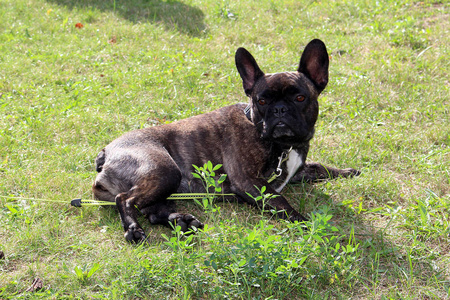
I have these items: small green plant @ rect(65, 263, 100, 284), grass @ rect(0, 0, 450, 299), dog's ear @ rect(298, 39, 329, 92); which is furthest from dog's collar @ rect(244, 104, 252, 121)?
small green plant @ rect(65, 263, 100, 284)

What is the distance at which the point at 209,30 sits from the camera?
27.4 feet

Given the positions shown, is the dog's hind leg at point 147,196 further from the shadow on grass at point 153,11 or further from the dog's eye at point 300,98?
the shadow on grass at point 153,11

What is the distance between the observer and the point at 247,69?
450cm

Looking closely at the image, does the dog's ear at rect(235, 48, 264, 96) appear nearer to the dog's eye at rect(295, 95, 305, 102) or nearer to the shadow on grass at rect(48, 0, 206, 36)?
the dog's eye at rect(295, 95, 305, 102)

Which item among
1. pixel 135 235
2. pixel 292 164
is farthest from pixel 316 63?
pixel 135 235

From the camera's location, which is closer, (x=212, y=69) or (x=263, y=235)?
(x=263, y=235)

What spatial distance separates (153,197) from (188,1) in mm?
6540

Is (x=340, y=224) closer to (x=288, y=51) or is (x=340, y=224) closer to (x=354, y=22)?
(x=288, y=51)

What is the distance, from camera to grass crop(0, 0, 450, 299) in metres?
3.21

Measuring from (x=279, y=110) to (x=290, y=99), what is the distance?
0.18m

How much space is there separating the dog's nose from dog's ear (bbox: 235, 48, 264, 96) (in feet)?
1.81

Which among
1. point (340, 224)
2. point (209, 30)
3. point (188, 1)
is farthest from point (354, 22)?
point (340, 224)

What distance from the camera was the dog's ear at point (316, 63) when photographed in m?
4.23

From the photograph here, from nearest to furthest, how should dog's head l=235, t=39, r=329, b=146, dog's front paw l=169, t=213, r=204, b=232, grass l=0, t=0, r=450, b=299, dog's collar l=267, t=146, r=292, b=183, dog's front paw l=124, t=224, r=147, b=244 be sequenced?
grass l=0, t=0, r=450, b=299 → dog's front paw l=124, t=224, r=147, b=244 → dog's front paw l=169, t=213, r=204, b=232 → dog's head l=235, t=39, r=329, b=146 → dog's collar l=267, t=146, r=292, b=183
